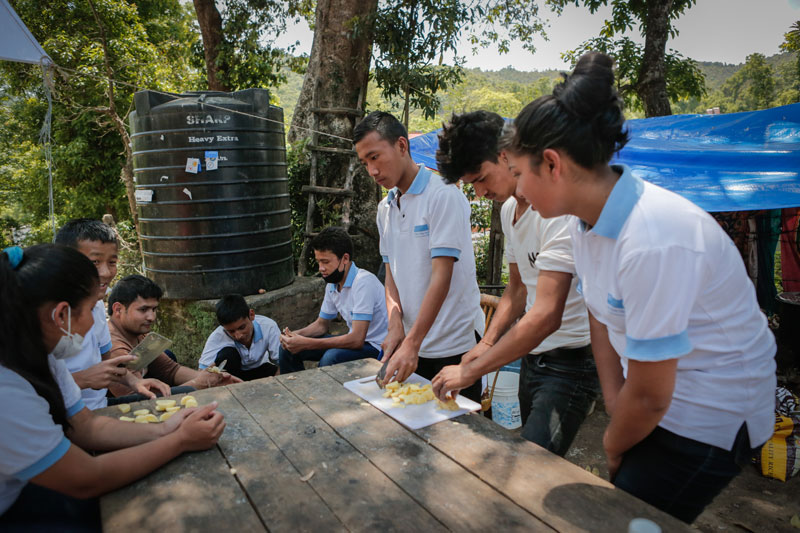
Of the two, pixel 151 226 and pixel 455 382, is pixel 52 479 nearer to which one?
pixel 455 382

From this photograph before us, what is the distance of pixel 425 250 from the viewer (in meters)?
2.49

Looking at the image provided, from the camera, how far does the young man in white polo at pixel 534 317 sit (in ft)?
5.90

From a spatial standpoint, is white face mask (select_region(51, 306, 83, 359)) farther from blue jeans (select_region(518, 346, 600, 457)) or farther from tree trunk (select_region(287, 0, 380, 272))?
tree trunk (select_region(287, 0, 380, 272))

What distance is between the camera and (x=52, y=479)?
4.56ft

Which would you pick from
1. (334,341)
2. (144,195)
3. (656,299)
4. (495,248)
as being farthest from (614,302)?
(495,248)

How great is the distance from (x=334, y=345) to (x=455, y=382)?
1935 millimetres

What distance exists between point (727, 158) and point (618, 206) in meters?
3.94

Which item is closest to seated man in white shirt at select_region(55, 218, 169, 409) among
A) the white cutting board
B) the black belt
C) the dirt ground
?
the white cutting board

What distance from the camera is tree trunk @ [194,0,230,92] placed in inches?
332

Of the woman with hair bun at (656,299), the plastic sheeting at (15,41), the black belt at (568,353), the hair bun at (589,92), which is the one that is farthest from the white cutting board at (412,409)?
the plastic sheeting at (15,41)

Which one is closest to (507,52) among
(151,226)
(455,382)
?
(151,226)

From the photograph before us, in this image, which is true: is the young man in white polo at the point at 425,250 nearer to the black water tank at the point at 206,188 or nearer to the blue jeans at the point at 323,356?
the blue jeans at the point at 323,356

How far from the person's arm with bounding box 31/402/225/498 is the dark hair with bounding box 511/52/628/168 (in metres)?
1.35

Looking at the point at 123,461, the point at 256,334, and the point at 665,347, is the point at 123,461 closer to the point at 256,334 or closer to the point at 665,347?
the point at 665,347
